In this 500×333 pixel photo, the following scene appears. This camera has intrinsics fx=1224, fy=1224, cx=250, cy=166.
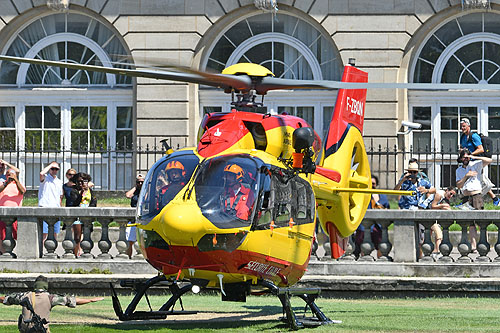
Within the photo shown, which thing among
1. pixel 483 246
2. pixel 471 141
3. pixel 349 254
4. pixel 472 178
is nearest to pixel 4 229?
pixel 349 254

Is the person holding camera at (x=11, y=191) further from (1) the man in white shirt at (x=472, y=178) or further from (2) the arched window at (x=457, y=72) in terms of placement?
(2) the arched window at (x=457, y=72)

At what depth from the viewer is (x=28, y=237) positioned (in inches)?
794

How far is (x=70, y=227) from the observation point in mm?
20328

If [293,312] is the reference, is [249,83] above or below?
above

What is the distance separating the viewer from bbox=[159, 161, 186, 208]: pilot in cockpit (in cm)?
1433

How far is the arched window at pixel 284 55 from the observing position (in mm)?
32312

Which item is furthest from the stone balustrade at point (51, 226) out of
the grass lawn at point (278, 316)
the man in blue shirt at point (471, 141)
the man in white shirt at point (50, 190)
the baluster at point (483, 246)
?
the man in blue shirt at point (471, 141)

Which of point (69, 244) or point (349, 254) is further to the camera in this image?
point (349, 254)

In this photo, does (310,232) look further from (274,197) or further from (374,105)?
(374,105)

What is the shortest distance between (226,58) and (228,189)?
18.4 m

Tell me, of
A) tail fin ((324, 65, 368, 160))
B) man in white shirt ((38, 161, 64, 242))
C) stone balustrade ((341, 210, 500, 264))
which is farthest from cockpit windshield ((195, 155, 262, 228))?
man in white shirt ((38, 161, 64, 242))

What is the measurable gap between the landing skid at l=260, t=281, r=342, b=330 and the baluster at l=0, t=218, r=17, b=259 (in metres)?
6.01

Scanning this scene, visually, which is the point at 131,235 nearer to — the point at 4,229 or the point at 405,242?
the point at 4,229

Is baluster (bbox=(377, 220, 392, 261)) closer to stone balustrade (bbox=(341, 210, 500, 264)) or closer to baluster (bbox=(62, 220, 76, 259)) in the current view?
stone balustrade (bbox=(341, 210, 500, 264))
